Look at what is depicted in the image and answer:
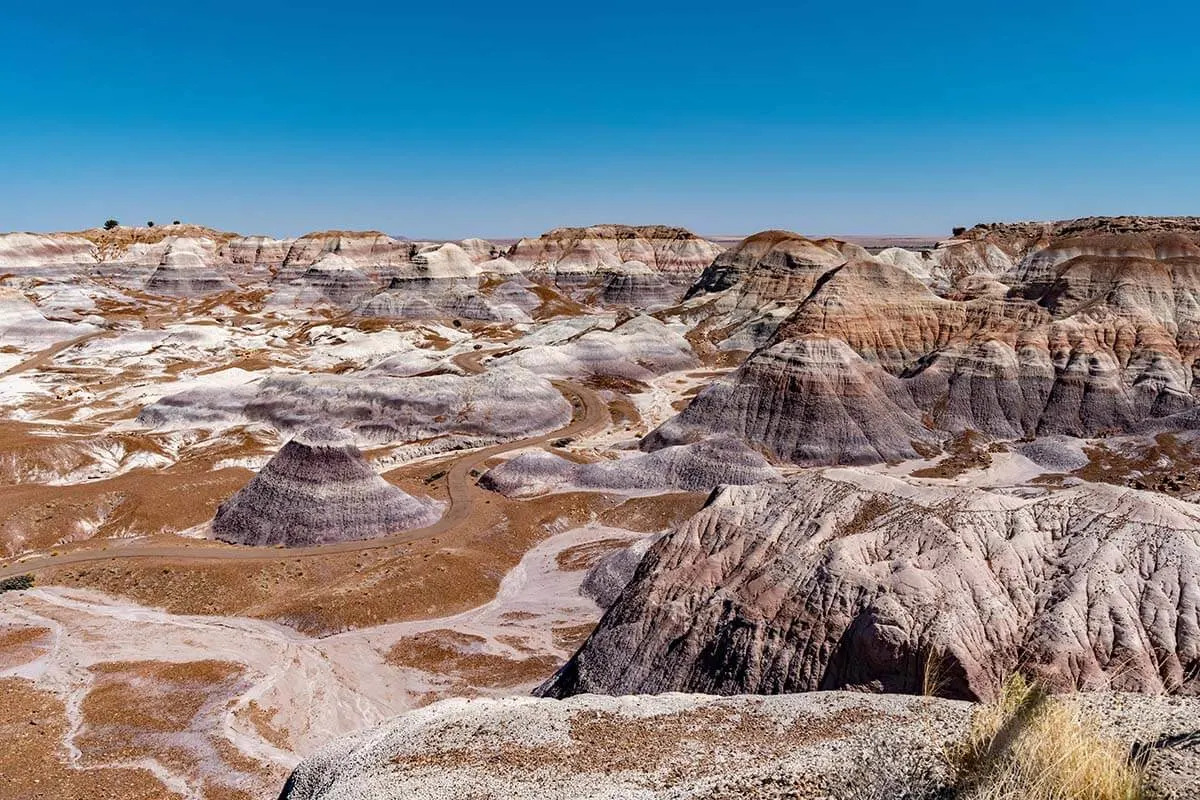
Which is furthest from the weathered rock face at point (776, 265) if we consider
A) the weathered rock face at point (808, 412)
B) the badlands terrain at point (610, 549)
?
the weathered rock face at point (808, 412)

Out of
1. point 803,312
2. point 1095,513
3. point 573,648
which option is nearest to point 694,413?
point 803,312

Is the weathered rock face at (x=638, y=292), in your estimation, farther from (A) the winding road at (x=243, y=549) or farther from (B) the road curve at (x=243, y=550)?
(B) the road curve at (x=243, y=550)

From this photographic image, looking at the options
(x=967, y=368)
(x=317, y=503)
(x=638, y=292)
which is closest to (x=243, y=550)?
(x=317, y=503)

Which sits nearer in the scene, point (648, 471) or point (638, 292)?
point (648, 471)

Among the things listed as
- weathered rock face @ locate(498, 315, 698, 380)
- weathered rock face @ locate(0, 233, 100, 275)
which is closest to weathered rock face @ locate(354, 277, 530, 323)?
weathered rock face @ locate(498, 315, 698, 380)

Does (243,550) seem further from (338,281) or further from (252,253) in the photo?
(252,253)

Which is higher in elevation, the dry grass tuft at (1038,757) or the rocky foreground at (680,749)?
the dry grass tuft at (1038,757)

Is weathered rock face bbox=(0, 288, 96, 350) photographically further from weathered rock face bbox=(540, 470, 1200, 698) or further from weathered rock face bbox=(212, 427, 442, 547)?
weathered rock face bbox=(540, 470, 1200, 698)

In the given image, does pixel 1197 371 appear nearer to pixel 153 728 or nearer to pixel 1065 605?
pixel 1065 605
